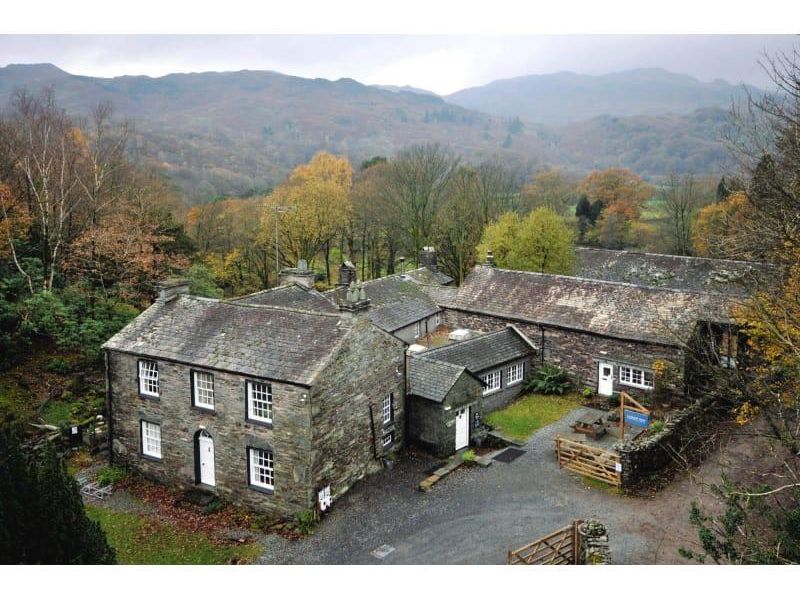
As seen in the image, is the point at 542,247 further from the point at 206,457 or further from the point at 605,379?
the point at 206,457

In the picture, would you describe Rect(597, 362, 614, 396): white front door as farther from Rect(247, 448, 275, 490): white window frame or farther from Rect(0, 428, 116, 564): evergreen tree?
Rect(0, 428, 116, 564): evergreen tree

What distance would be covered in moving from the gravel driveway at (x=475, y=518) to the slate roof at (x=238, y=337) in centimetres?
453

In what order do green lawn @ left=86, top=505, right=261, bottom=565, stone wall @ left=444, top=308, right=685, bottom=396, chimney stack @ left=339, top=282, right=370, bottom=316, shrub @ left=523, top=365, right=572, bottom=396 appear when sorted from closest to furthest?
green lawn @ left=86, top=505, right=261, bottom=565 < chimney stack @ left=339, top=282, right=370, bottom=316 < stone wall @ left=444, top=308, right=685, bottom=396 < shrub @ left=523, top=365, right=572, bottom=396

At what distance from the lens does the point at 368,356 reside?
21.3m

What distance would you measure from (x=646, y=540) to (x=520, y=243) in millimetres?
23651

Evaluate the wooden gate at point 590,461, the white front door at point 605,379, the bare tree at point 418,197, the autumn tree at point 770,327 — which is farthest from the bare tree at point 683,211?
the wooden gate at point 590,461

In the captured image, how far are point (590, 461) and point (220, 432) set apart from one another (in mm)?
12113

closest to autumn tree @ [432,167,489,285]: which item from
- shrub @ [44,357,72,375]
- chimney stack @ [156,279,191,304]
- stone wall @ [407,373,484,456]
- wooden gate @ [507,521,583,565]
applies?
stone wall @ [407,373,484,456]

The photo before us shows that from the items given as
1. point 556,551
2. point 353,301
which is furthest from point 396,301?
point 556,551

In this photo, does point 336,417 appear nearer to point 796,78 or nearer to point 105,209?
point 796,78

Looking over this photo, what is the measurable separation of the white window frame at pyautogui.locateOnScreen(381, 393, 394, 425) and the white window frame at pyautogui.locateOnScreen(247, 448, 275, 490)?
14.1 feet

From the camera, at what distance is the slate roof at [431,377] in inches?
908

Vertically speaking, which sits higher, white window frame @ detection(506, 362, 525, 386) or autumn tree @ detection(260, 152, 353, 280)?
autumn tree @ detection(260, 152, 353, 280)

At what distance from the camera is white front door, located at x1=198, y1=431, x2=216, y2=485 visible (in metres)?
21.2
